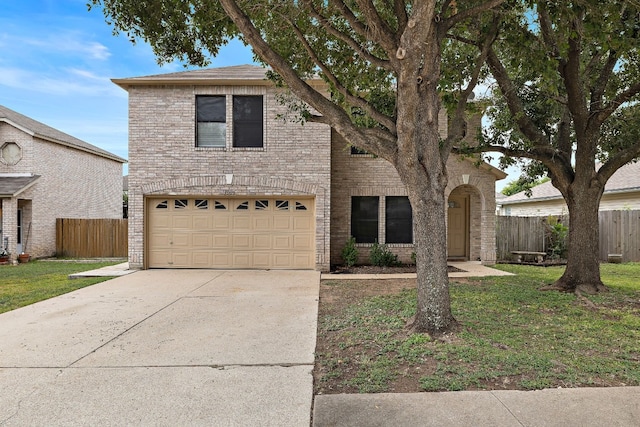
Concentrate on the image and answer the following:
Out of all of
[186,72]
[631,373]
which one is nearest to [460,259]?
[631,373]

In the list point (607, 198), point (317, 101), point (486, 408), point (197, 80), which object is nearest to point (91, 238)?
point (197, 80)

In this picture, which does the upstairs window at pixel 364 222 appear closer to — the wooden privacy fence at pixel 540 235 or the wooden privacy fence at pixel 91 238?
the wooden privacy fence at pixel 540 235

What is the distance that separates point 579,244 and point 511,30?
4629 millimetres

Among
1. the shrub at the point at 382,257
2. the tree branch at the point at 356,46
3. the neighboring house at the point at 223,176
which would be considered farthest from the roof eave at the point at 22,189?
the tree branch at the point at 356,46

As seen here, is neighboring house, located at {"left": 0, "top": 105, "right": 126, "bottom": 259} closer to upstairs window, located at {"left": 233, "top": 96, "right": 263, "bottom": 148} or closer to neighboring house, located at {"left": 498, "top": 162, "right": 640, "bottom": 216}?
upstairs window, located at {"left": 233, "top": 96, "right": 263, "bottom": 148}

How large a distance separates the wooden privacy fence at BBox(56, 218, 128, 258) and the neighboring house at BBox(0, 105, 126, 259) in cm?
37

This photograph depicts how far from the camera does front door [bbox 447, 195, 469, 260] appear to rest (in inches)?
553

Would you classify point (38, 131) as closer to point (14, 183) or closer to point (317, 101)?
point (14, 183)

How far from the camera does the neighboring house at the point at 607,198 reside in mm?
16359

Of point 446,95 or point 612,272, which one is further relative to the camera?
point 612,272

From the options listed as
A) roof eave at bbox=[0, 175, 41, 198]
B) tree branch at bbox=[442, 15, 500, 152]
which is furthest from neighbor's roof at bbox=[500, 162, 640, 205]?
roof eave at bbox=[0, 175, 41, 198]

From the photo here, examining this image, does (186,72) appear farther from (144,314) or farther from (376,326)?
(376,326)

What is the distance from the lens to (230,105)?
38.1 ft

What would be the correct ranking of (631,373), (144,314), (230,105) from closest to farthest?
(631,373) → (144,314) → (230,105)
